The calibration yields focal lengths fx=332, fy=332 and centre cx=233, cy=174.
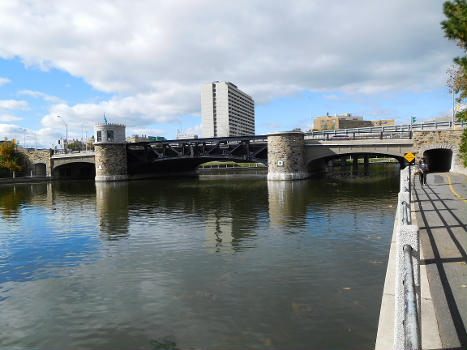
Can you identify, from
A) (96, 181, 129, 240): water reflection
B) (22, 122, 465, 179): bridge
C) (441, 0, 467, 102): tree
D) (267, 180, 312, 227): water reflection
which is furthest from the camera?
(22, 122, 465, 179): bridge

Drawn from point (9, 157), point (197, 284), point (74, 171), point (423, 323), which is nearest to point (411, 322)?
point (423, 323)

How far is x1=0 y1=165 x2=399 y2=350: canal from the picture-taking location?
24.5 ft

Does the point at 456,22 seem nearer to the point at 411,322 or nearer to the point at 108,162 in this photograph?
the point at 411,322

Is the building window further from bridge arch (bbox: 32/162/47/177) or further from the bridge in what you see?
bridge arch (bbox: 32/162/47/177)

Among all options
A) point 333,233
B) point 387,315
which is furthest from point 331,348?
point 333,233

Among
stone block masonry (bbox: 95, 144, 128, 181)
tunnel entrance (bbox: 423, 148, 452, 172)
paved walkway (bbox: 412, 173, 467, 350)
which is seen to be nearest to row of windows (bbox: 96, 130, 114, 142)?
stone block masonry (bbox: 95, 144, 128, 181)

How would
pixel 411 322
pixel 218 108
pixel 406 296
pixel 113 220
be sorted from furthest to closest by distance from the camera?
pixel 218 108 < pixel 113 220 < pixel 406 296 < pixel 411 322

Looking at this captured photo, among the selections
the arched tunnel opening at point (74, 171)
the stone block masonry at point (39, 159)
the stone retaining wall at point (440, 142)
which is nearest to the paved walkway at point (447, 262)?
the stone retaining wall at point (440, 142)

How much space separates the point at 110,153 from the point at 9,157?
97.1 feet

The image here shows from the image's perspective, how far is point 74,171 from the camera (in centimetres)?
8781

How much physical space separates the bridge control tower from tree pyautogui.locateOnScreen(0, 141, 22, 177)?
82.1ft

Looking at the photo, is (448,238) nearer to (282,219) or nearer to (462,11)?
(462,11)

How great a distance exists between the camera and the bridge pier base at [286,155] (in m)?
49.8

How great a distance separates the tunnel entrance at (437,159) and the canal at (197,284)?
34.6m
